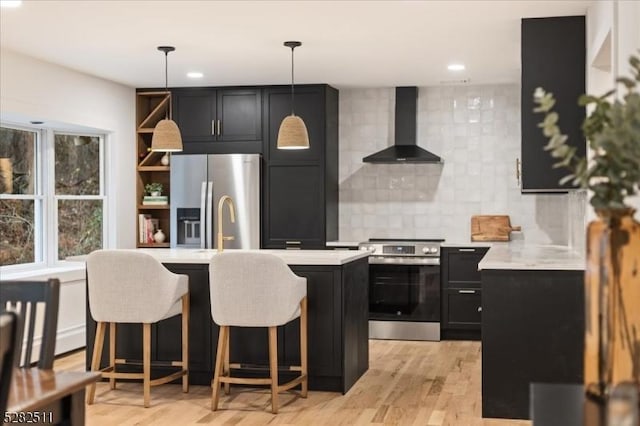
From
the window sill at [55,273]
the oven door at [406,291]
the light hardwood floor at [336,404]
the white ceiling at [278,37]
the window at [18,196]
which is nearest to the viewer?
the light hardwood floor at [336,404]

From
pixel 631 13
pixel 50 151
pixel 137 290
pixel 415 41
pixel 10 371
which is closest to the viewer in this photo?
pixel 10 371

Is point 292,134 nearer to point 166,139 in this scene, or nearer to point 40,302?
point 166,139

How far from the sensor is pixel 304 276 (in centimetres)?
550

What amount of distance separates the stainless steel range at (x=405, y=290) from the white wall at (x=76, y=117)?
244 centimetres

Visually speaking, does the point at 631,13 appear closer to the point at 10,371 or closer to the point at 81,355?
the point at 10,371

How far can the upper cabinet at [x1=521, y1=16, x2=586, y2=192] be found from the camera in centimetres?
545

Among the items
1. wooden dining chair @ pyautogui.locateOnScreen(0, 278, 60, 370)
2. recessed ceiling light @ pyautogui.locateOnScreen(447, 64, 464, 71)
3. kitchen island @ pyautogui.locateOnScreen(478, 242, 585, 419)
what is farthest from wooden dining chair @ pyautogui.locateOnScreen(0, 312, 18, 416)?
recessed ceiling light @ pyautogui.locateOnScreen(447, 64, 464, 71)

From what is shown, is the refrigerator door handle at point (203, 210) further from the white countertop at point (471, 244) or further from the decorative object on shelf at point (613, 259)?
the decorative object on shelf at point (613, 259)

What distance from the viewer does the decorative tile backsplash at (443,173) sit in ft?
27.0

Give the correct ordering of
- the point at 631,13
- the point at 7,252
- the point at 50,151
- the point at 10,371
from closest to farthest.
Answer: the point at 10,371 → the point at 631,13 → the point at 7,252 → the point at 50,151

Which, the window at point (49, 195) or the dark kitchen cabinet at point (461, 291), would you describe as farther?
the dark kitchen cabinet at point (461, 291)

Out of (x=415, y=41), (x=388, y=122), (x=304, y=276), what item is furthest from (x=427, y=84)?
(x=304, y=276)

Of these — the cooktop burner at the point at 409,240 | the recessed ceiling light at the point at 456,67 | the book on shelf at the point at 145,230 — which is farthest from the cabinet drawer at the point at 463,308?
the book on shelf at the point at 145,230

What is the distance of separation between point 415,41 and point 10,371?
15.7 ft
